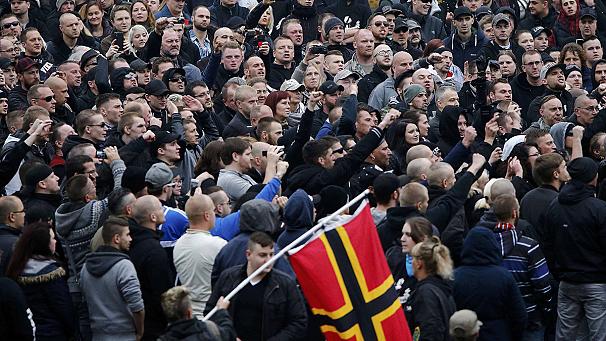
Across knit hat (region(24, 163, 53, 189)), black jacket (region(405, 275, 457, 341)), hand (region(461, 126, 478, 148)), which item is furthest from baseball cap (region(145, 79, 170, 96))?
black jacket (region(405, 275, 457, 341))

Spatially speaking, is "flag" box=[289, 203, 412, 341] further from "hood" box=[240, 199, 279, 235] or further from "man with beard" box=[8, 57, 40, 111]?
"man with beard" box=[8, 57, 40, 111]

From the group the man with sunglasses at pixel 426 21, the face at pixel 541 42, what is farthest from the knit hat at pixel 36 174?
the man with sunglasses at pixel 426 21

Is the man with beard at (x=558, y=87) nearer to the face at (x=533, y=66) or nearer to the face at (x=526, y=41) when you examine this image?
the face at (x=533, y=66)

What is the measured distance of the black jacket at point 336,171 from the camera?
12.9 metres

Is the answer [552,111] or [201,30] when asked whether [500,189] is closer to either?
[552,111]

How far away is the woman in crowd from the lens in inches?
425

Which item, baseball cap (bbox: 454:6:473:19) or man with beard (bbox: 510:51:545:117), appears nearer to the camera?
man with beard (bbox: 510:51:545:117)

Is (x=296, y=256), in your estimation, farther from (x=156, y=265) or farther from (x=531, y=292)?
(x=531, y=292)

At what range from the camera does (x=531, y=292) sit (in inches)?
464

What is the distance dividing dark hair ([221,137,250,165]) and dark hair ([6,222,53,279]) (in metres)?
2.58

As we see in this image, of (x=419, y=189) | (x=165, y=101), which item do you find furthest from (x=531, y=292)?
(x=165, y=101)

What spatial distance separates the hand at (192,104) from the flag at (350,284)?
234 inches

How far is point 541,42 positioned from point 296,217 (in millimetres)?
10445

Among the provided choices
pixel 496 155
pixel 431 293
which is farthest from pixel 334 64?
pixel 431 293
